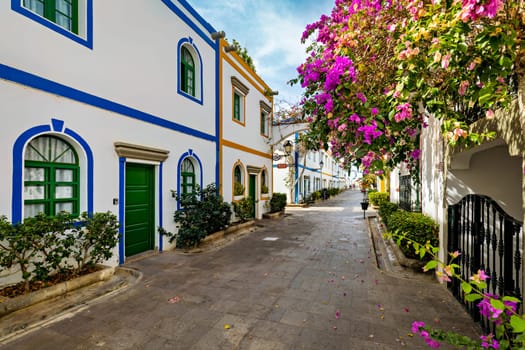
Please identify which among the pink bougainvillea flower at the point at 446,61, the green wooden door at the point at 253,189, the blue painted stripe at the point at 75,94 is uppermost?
the blue painted stripe at the point at 75,94

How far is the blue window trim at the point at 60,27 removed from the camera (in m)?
3.90

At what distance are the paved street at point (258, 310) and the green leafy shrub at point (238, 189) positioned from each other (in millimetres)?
4449

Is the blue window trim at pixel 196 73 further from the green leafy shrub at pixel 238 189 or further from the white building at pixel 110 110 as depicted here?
the green leafy shrub at pixel 238 189

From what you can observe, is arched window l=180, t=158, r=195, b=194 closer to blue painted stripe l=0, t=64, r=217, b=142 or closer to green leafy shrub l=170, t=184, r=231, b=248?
green leafy shrub l=170, t=184, r=231, b=248

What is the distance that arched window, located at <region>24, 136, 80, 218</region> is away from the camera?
4102 millimetres

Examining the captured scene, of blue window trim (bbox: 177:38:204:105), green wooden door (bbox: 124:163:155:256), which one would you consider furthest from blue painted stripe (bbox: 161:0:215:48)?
green wooden door (bbox: 124:163:155:256)

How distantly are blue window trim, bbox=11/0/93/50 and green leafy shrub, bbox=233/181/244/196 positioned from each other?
256 inches

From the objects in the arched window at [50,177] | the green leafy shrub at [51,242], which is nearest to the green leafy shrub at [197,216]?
the green leafy shrub at [51,242]

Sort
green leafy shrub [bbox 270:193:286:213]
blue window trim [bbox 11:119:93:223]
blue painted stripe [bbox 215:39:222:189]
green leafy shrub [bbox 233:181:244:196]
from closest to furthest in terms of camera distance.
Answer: blue window trim [bbox 11:119:93:223] < blue painted stripe [bbox 215:39:222:189] < green leafy shrub [bbox 233:181:244:196] < green leafy shrub [bbox 270:193:286:213]

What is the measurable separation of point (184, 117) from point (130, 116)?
1.89 meters

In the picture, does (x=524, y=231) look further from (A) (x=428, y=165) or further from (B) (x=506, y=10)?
(A) (x=428, y=165)

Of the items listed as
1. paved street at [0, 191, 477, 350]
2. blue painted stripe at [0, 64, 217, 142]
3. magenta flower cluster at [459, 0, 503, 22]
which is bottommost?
paved street at [0, 191, 477, 350]

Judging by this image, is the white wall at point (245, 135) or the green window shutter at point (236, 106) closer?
the white wall at point (245, 135)

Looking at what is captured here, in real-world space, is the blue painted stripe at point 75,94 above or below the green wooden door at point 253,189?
above
